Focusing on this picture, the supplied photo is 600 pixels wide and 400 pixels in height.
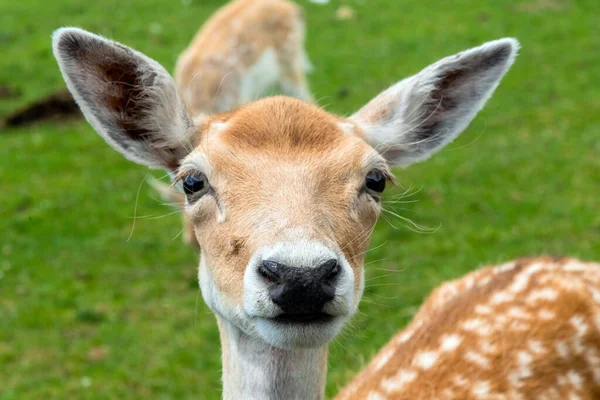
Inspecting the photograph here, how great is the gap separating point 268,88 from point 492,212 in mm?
3516

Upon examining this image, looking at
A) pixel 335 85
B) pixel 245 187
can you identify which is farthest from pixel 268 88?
pixel 245 187

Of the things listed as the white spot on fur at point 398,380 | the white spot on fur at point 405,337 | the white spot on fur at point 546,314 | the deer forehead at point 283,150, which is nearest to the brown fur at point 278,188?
the deer forehead at point 283,150

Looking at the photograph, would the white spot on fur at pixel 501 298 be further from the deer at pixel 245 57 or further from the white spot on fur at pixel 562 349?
the deer at pixel 245 57

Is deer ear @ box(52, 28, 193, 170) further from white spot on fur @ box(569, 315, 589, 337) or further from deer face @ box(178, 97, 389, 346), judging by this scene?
white spot on fur @ box(569, 315, 589, 337)

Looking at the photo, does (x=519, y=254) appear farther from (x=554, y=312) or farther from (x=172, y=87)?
(x=172, y=87)

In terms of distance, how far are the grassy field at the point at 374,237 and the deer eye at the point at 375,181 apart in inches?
19.9

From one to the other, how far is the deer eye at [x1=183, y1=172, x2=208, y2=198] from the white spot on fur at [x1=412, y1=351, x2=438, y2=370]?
1266mm

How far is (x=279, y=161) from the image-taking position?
2.77 meters

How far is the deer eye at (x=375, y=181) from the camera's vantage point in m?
2.91

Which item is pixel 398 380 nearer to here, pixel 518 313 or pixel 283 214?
pixel 518 313

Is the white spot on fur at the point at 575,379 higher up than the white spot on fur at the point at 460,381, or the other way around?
the white spot on fur at the point at 460,381

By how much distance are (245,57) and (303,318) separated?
24.1 feet

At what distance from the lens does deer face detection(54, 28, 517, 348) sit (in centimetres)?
239

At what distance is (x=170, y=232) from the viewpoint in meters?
7.91
